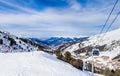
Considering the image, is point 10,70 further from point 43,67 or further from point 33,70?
point 43,67

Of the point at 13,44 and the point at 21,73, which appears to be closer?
the point at 21,73

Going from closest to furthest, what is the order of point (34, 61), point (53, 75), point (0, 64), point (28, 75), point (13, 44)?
→ point (28, 75), point (53, 75), point (0, 64), point (34, 61), point (13, 44)

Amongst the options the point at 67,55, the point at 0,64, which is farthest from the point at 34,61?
the point at 67,55

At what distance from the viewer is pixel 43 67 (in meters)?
22.7

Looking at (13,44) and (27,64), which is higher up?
(13,44)

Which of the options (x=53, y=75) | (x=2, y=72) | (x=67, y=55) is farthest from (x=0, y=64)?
(x=67, y=55)

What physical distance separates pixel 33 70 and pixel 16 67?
150cm

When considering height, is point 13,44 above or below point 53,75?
above

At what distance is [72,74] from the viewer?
75.8 feet

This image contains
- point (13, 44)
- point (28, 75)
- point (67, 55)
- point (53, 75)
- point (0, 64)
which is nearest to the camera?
point (28, 75)

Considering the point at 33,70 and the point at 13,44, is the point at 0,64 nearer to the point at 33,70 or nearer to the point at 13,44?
the point at 33,70

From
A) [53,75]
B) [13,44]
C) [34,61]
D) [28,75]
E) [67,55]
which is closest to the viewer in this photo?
[28,75]

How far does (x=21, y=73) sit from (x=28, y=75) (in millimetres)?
548

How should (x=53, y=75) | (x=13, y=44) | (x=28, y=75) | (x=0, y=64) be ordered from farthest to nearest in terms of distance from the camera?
(x=13, y=44) → (x=0, y=64) → (x=53, y=75) → (x=28, y=75)
